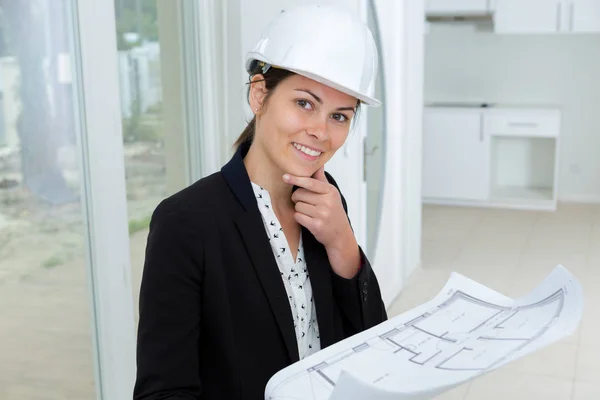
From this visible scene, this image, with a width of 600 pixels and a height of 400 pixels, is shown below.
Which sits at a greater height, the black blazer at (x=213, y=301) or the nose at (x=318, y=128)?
the nose at (x=318, y=128)

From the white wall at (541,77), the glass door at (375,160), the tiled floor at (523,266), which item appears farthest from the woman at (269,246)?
the white wall at (541,77)

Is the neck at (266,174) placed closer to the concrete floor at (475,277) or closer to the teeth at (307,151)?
the teeth at (307,151)

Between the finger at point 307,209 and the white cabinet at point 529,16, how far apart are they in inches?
210

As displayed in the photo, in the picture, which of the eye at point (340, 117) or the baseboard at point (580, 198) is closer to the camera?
the eye at point (340, 117)

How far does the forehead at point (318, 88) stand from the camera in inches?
41.5

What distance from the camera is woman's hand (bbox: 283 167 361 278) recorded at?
3.77 ft

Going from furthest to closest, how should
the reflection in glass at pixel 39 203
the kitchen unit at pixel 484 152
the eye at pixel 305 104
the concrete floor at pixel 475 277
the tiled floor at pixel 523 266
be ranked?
the kitchen unit at pixel 484 152, the tiled floor at pixel 523 266, the concrete floor at pixel 475 277, the reflection in glass at pixel 39 203, the eye at pixel 305 104

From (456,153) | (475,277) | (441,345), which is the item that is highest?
(441,345)

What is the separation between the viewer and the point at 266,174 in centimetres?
117

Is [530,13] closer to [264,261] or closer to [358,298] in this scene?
[358,298]

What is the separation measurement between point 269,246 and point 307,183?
0.12 metres

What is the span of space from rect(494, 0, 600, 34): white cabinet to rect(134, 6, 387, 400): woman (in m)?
5.29

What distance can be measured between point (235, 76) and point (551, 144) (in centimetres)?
493

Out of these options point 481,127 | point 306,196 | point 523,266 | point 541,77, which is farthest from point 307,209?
point 541,77
